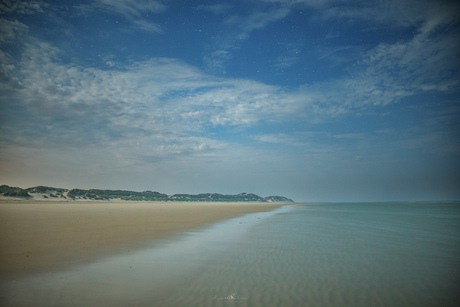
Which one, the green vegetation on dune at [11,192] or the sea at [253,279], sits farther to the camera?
the green vegetation on dune at [11,192]

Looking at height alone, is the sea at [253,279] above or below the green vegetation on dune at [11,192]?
A: below

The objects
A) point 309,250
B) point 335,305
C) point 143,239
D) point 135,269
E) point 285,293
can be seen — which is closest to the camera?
point 335,305

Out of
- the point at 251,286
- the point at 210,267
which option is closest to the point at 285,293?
the point at 251,286

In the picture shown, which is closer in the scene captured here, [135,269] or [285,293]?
[285,293]

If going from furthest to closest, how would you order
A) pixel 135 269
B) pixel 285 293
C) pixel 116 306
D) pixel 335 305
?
1. pixel 135 269
2. pixel 285 293
3. pixel 335 305
4. pixel 116 306

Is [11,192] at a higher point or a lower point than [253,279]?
higher

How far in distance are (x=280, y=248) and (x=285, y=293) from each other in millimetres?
5742

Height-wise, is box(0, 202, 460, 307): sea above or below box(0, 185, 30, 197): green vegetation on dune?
below

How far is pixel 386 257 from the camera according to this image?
10.4 meters

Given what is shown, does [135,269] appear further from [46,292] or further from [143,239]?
[143,239]

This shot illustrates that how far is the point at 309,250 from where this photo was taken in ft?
38.2

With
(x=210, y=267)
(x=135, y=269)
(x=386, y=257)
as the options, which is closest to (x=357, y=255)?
(x=386, y=257)

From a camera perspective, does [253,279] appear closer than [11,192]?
Yes

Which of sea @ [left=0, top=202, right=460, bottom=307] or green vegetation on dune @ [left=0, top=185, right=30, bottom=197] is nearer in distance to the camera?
sea @ [left=0, top=202, right=460, bottom=307]
